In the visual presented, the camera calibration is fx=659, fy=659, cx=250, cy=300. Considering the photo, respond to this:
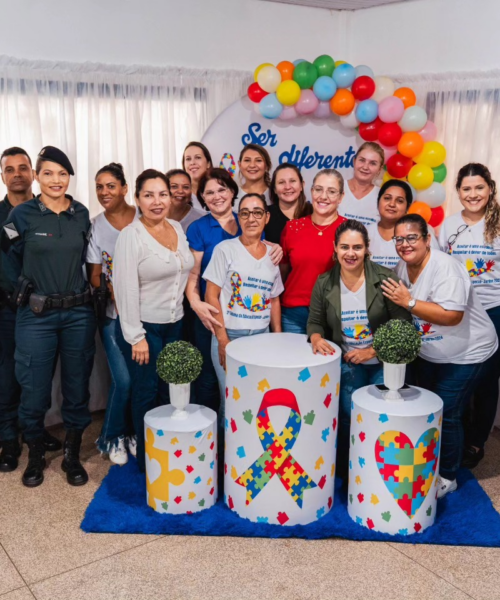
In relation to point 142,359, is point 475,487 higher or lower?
lower

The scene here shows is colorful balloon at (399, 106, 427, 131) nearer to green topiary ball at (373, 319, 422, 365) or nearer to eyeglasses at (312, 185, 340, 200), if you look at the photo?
eyeglasses at (312, 185, 340, 200)

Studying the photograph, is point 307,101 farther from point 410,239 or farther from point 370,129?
point 410,239

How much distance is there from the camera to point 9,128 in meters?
3.71

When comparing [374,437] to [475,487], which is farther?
[475,487]

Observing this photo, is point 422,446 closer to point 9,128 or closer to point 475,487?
point 475,487

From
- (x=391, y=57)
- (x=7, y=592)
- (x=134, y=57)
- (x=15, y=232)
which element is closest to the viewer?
(x=7, y=592)

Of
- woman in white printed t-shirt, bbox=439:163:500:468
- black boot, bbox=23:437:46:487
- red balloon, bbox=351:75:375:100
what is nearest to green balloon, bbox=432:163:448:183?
red balloon, bbox=351:75:375:100

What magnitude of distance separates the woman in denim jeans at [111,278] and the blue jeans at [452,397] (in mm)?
1536

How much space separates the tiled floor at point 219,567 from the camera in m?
2.41

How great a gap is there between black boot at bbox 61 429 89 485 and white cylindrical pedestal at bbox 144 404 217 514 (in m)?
0.46

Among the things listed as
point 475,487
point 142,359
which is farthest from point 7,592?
point 475,487

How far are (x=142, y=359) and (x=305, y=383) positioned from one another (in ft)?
2.59

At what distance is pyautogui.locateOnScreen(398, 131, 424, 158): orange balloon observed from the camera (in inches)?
163

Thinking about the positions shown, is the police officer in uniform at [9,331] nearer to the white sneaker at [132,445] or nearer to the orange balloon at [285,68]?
the white sneaker at [132,445]
